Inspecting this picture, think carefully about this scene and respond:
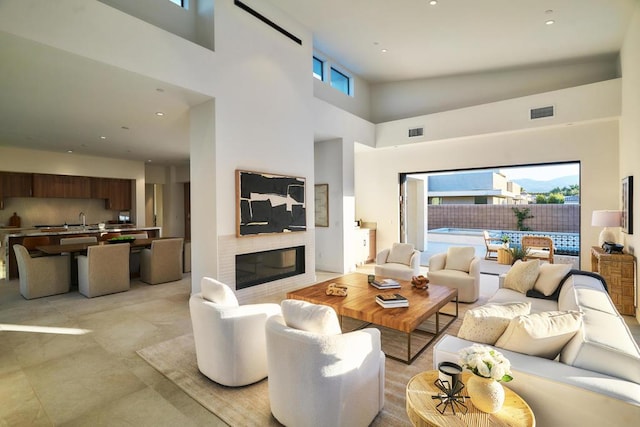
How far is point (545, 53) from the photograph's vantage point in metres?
5.56

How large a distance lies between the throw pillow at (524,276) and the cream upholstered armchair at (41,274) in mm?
6876

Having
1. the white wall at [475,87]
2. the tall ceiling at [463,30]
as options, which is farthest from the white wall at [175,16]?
the white wall at [475,87]

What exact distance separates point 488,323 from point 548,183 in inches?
305

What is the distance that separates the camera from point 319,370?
5.88 ft

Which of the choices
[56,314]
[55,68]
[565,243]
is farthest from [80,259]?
[565,243]

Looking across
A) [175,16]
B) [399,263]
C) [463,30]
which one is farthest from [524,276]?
[175,16]

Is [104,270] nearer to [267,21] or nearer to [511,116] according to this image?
[267,21]

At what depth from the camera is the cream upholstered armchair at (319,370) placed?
180 cm

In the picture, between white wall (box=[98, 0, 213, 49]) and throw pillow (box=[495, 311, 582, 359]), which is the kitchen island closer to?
white wall (box=[98, 0, 213, 49])

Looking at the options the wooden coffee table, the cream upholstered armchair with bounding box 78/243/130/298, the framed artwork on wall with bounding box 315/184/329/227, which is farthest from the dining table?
the wooden coffee table

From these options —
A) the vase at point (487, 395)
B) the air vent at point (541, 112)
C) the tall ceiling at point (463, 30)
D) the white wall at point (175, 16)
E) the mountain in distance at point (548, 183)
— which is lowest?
the vase at point (487, 395)

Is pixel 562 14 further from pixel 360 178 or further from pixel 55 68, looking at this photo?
pixel 55 68

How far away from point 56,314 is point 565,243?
35.8 feet

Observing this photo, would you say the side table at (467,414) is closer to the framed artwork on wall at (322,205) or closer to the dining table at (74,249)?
the framed artwork on wall at (322,205)
